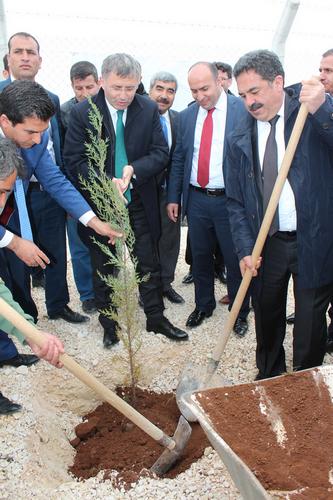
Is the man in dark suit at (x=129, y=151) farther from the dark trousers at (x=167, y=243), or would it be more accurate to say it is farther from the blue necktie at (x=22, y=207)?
the dark trousers at (x=167, y=243)

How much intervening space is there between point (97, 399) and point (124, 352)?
0.58 meters

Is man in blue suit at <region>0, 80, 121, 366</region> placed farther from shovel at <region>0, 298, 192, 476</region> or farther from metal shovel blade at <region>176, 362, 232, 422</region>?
metal shovel blade at <region>176, 362, 232, 422</region>

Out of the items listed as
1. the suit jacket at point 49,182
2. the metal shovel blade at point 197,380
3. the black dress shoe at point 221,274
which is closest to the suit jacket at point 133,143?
the suit jacket at point 49,182

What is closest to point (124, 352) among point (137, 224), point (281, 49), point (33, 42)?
point (137, 224)

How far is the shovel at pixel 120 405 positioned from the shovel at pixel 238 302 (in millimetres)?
310

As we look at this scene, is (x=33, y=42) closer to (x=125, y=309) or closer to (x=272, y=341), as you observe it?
(x=125, y=309)

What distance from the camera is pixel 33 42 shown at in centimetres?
395

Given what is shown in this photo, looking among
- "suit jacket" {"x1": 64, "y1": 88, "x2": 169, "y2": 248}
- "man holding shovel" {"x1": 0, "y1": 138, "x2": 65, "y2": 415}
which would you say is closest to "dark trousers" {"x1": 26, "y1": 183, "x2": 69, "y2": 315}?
"suit jacket" {"x1": 64, "y1": 88, "x2": 169, "y2": 248}

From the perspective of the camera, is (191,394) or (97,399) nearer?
(191,394)

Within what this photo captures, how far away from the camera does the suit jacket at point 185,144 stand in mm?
3609

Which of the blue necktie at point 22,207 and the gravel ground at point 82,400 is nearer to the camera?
the gravel ground at point 82,400

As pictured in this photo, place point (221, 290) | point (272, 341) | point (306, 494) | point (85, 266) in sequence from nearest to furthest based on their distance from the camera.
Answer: point (306, 494)
point (272, 341)
point (85, 266)
point (221, 290)

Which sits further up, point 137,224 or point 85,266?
point 137,224

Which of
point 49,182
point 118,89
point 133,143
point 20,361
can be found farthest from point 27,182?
point 20,361
